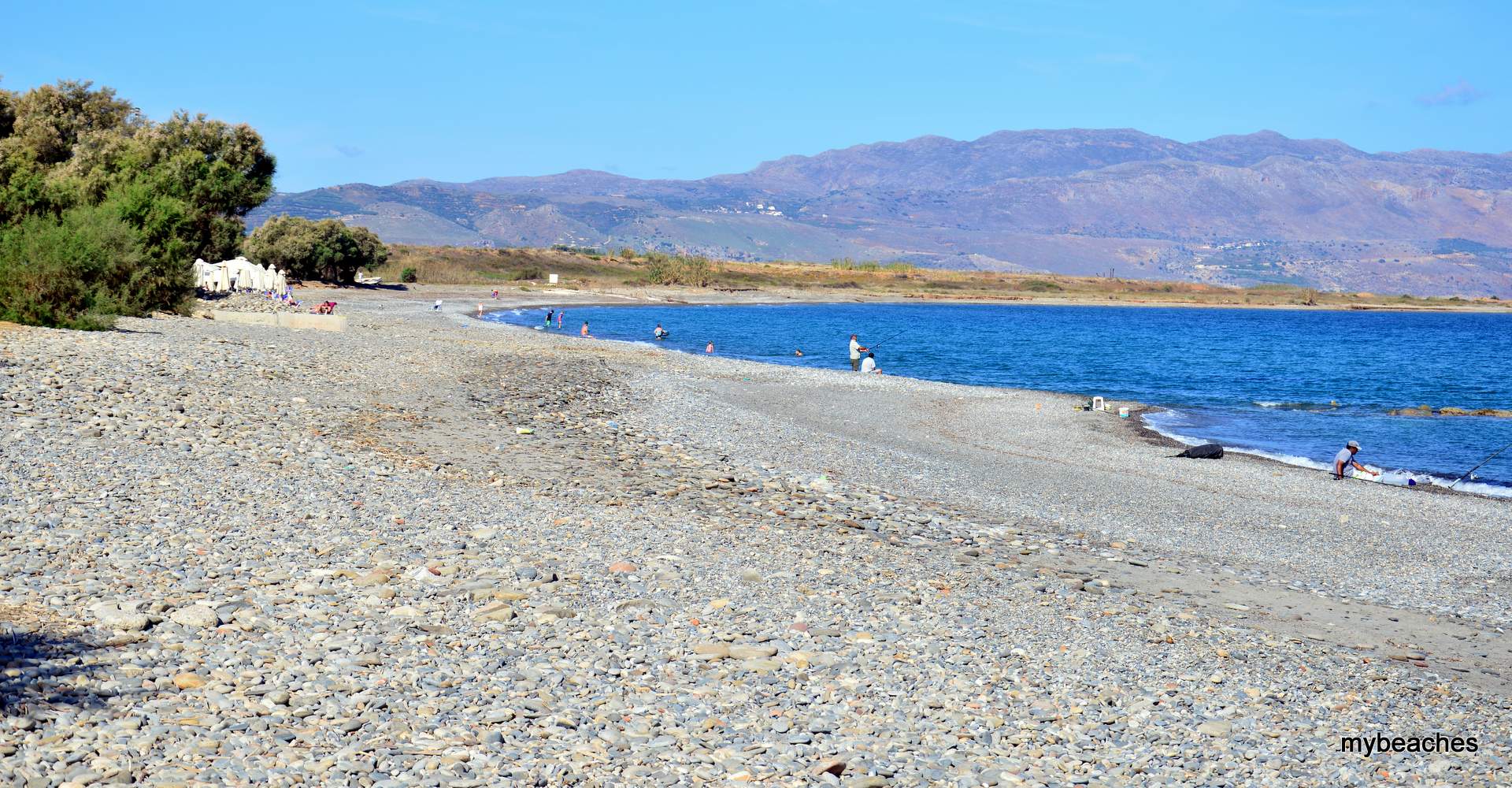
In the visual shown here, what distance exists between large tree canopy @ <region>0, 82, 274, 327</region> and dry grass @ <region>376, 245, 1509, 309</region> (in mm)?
39633

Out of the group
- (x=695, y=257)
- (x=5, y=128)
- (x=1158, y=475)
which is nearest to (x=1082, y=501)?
(x=1158, y=475)

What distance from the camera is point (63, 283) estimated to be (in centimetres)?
2428

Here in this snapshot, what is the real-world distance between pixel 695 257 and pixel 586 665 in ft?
420

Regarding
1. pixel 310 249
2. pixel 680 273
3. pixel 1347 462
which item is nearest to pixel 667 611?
pixel 1347 462

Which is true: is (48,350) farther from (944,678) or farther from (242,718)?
(944,678)

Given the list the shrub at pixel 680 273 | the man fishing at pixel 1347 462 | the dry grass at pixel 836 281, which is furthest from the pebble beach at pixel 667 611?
the shrub at pixel 680 273

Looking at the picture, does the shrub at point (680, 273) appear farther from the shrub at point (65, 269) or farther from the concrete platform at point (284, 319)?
the shrub at point (65, 269)

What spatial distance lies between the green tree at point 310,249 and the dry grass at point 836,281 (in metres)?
12.7

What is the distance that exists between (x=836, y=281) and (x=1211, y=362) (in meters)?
88.4

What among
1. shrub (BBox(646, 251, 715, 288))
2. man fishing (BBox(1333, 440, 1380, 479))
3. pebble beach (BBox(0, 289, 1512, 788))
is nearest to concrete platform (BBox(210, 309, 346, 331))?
pebble beach (BBox(0, 289, 1512, 788))

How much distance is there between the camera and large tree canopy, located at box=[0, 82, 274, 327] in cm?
2445

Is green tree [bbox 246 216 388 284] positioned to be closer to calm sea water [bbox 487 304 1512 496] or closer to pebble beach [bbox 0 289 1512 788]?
calm sea water [bbox 487 304 1512 496]

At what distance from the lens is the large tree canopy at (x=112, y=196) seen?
963 inches

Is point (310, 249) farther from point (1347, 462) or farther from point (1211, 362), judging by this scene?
point (1347, 462)
